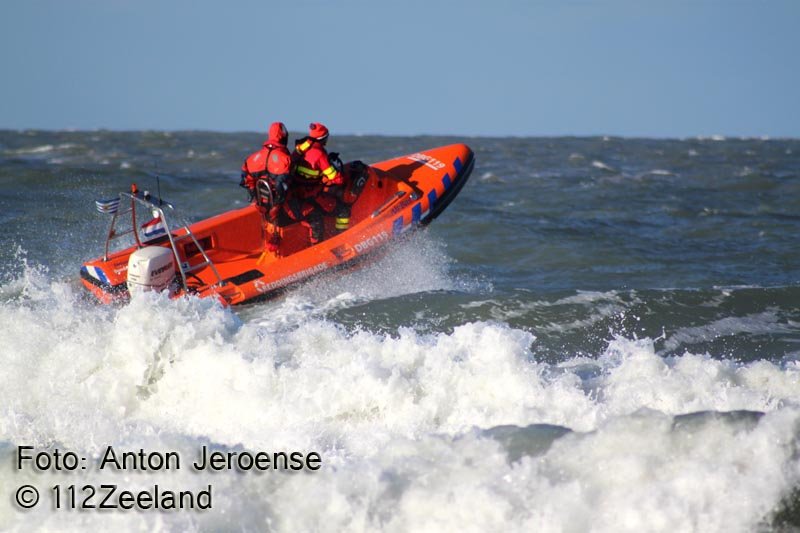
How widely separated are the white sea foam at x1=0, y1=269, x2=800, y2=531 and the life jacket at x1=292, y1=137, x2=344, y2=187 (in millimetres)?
1992

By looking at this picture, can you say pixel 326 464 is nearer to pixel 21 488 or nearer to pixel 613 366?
pixel 21 488

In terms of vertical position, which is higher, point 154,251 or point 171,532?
point 154,251

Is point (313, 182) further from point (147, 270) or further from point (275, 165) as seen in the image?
point (147, 270)

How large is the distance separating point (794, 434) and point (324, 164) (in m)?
4.39

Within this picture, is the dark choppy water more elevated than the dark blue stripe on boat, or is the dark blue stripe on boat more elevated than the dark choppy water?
the dark blue stripe on boat

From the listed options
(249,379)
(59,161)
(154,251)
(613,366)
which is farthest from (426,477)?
(59,161)

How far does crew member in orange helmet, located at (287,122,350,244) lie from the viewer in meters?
7.36

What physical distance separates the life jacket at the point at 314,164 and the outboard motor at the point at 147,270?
4.37 feet

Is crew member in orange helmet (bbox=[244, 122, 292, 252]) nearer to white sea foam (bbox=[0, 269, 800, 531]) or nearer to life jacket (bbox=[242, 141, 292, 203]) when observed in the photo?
life jacket (bbox=[242, 141, 292, 203])

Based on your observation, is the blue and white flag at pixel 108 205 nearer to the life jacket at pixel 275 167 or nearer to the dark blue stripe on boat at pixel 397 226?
the life jacket at pixel 275 167

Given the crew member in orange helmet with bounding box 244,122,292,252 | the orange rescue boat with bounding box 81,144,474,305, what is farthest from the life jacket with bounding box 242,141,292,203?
the orange rescue boat with bounding box 81,144,474,305

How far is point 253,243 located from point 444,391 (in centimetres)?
367

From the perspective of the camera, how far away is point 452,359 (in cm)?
495

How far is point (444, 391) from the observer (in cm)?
470
